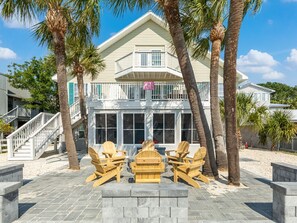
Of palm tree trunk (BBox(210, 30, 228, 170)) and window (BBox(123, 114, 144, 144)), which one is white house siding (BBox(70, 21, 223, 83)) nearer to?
window (BBox(123, 114, 144, 144))

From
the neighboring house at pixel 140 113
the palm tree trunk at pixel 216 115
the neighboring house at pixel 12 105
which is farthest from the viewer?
the neighboring house at pixel 12 105

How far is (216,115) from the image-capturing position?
358 inches

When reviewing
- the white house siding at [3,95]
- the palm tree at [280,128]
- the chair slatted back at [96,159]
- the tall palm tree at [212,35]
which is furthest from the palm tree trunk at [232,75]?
the white house siding at [3,95]

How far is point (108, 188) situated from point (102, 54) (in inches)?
611

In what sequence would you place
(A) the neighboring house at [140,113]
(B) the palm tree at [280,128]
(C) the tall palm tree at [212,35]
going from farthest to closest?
(B) the palm tree at [280,128] → (A) the neighboring house at [140,113] → (C) the tall palm tree at [212,35]

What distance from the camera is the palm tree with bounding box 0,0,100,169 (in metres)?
8.15

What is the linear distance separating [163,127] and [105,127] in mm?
3643

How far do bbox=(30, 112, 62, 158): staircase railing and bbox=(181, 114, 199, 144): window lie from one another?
8.44m

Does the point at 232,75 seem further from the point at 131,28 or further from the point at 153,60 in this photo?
the point at 131,28

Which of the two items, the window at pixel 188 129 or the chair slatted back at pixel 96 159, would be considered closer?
the chair slatted back at pixel 96 159

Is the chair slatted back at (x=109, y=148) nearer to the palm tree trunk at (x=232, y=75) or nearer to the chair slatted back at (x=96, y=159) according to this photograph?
the chair slatted back at (x=96, y=159)

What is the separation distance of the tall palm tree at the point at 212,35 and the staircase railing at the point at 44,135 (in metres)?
10.2

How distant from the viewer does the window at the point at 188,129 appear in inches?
538

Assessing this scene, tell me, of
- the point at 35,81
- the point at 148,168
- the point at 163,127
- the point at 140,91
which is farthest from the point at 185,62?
the point at 35,81
